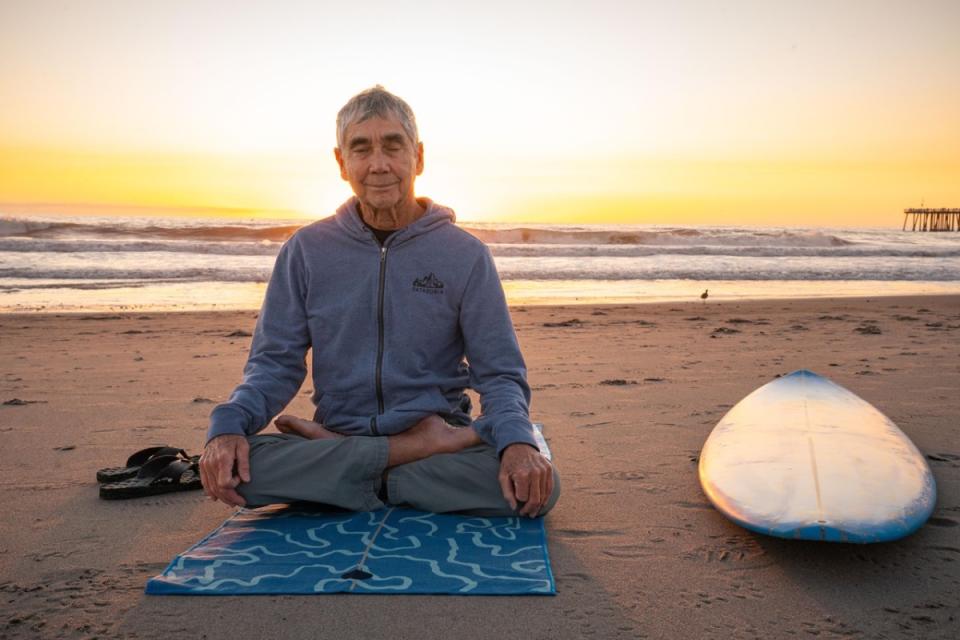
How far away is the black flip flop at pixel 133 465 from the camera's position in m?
3.11

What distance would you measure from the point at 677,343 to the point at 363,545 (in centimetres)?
529

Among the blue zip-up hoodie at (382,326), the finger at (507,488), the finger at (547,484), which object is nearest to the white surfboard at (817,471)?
the finger at (547,484)

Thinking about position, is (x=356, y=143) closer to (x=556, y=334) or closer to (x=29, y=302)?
(x=556, y=334)

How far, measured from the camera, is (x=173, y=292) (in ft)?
40.9

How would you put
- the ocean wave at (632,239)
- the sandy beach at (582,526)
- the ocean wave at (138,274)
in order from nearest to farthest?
the sandy beach at (582,526) → the ocean wave at (138,274) → the ocean wave at (632,239)

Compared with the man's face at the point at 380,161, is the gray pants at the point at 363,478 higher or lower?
lower

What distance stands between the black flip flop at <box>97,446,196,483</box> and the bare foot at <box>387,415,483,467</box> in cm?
114

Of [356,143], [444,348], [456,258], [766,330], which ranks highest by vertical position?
[356,143]

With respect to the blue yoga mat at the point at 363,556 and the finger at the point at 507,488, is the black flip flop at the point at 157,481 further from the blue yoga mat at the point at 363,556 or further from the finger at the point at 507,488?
the finger at the point at 507,488

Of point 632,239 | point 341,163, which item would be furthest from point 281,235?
point 341,163

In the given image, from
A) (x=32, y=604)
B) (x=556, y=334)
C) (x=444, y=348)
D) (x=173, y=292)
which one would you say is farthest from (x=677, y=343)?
(x=173, y=292)

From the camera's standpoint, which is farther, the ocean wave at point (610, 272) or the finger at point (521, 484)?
the ocean wave at point (610, 272)

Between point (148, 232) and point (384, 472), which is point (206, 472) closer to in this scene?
point (384, 472)

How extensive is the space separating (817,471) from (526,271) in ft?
48.2
